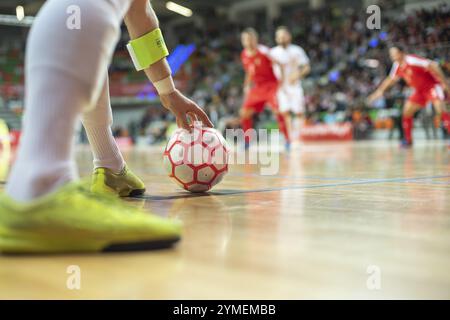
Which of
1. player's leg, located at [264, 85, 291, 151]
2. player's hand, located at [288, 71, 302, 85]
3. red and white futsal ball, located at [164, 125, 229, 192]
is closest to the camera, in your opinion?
red and white futsal ball, located at [164, 125, 229, 192]

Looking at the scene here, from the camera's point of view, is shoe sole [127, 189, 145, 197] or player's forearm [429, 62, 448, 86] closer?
shoe sole [127, 189, 145, 197]

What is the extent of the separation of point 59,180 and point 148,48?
2.23ft

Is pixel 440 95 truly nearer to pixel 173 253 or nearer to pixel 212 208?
pixel 212 208

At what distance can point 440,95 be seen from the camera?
698cm

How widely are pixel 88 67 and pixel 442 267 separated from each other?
57cm

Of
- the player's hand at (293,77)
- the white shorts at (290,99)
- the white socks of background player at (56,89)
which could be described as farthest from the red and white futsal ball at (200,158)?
the player's hand at (293,77)

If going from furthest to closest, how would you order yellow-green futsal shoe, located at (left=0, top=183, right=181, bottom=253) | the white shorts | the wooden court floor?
1. the white shorts
2. yellow-green futsal shoe, located at (left=0, top=183, right=181, bottom=253)
3. the wooden court floor

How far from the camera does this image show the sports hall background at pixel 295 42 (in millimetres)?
11773

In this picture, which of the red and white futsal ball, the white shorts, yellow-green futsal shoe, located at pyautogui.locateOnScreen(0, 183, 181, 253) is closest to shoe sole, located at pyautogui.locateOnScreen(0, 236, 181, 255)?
yellow-green futsal shoe, located at pyautogui.locateOnScreen(0, 183, 181, 253)

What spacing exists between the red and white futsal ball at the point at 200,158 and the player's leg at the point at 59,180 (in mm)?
905

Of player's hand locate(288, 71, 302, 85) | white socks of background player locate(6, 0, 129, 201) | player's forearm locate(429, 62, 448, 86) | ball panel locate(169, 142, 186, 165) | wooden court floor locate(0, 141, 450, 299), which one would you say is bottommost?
wooden court floor locate(0, 141, 450, 299)

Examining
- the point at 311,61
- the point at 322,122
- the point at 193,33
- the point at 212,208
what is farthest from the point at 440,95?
the point at 193,33

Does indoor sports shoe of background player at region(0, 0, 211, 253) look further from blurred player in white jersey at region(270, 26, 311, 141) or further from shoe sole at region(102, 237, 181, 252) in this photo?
blurred player in white jersey at region(270, 26, 311, 141)

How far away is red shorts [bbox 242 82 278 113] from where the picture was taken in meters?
6.79
